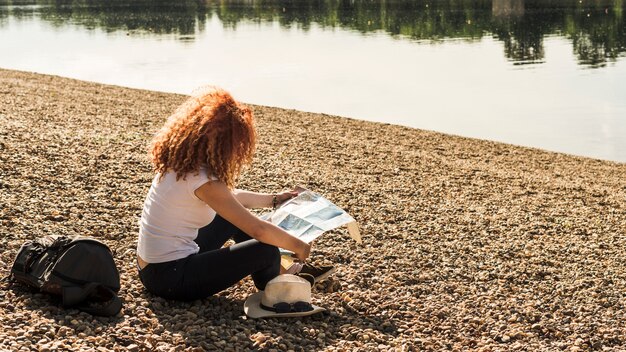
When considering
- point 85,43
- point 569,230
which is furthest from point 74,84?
point 85,43

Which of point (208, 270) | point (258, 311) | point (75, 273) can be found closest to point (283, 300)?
point (258, 311)

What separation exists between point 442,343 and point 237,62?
28126 mm

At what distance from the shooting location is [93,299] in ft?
17.9

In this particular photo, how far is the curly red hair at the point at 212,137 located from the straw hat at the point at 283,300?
2.49 feet

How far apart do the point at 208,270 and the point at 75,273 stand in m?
0.82

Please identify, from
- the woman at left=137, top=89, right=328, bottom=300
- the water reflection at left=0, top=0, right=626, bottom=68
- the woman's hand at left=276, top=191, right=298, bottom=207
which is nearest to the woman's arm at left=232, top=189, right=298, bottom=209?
the woman's hand at left=276, top=191, right=298, bottom=207

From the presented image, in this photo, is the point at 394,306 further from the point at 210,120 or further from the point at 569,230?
the point at 569,230

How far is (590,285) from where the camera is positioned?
22.9 feet

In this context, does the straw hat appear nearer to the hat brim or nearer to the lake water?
the hat brim

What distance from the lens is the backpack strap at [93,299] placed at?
17.3 feet

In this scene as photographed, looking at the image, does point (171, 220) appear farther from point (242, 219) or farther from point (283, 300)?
point (283, 300)

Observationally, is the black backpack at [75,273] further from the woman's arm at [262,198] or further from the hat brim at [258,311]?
the woman's arm at [262,198]

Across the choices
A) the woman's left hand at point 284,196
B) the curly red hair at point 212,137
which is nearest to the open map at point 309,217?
the woman's left hand at point 284,196

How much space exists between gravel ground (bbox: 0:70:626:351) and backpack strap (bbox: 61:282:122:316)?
6 cm
